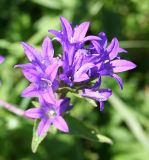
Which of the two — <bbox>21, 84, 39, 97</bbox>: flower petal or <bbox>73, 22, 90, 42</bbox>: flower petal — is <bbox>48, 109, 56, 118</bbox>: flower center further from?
<bbox>73, 22, 90, 42</bbox>: flower petal

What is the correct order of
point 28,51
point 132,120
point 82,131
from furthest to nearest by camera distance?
point 132,120
point 82,131
point 28,51

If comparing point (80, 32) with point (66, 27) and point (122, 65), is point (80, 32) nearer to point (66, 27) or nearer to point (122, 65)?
point (66, 27)

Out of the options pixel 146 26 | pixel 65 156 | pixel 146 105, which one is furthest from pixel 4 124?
pixel 146 26

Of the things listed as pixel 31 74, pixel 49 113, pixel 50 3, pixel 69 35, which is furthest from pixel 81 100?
pixel 31 74

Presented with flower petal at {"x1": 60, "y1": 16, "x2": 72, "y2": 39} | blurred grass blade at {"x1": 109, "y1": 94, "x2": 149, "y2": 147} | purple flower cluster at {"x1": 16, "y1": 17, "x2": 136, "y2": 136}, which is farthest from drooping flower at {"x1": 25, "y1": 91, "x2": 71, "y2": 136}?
blurred grass blade at {"x1": 109, "y1": 94, "x2": 149, "y2": 147}

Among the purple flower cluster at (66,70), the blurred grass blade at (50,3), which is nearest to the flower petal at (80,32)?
the purple flower cluster at (66,70)

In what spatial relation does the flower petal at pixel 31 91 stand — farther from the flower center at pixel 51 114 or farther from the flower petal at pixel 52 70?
the flower center at pixel 51 114
